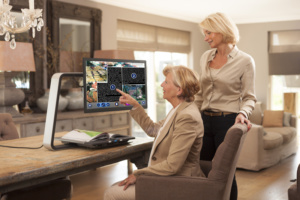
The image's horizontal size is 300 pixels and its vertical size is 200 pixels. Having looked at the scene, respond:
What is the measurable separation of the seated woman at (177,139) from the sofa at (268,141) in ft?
10.2

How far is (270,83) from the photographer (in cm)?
853

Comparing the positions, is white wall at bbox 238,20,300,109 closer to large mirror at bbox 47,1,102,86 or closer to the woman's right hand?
large mirror at bbox 47,1,102,86

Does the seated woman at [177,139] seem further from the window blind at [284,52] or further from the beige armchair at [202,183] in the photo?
the window blind at [284,52]

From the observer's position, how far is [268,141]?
5.30 metres

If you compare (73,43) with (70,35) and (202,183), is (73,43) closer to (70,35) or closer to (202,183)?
(70,35)

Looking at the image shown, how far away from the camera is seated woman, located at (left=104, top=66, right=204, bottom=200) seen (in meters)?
2.08

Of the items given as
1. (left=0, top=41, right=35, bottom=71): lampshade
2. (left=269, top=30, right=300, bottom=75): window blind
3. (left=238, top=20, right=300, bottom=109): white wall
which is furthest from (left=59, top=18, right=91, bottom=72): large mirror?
(left=269, top=30, right=300, bottom=75): window blind

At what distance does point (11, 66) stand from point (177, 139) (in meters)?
2.24

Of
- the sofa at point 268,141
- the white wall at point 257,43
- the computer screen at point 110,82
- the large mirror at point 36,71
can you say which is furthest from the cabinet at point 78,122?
the white wall at point 257,43

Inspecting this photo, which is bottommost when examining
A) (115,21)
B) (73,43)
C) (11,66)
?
(11,66)

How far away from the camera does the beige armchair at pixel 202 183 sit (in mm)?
2016

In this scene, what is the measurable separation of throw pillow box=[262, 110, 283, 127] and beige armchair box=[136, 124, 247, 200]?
4.55m

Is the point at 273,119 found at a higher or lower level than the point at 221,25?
lower

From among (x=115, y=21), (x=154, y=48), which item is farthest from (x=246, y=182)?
(x=154, y=48)
